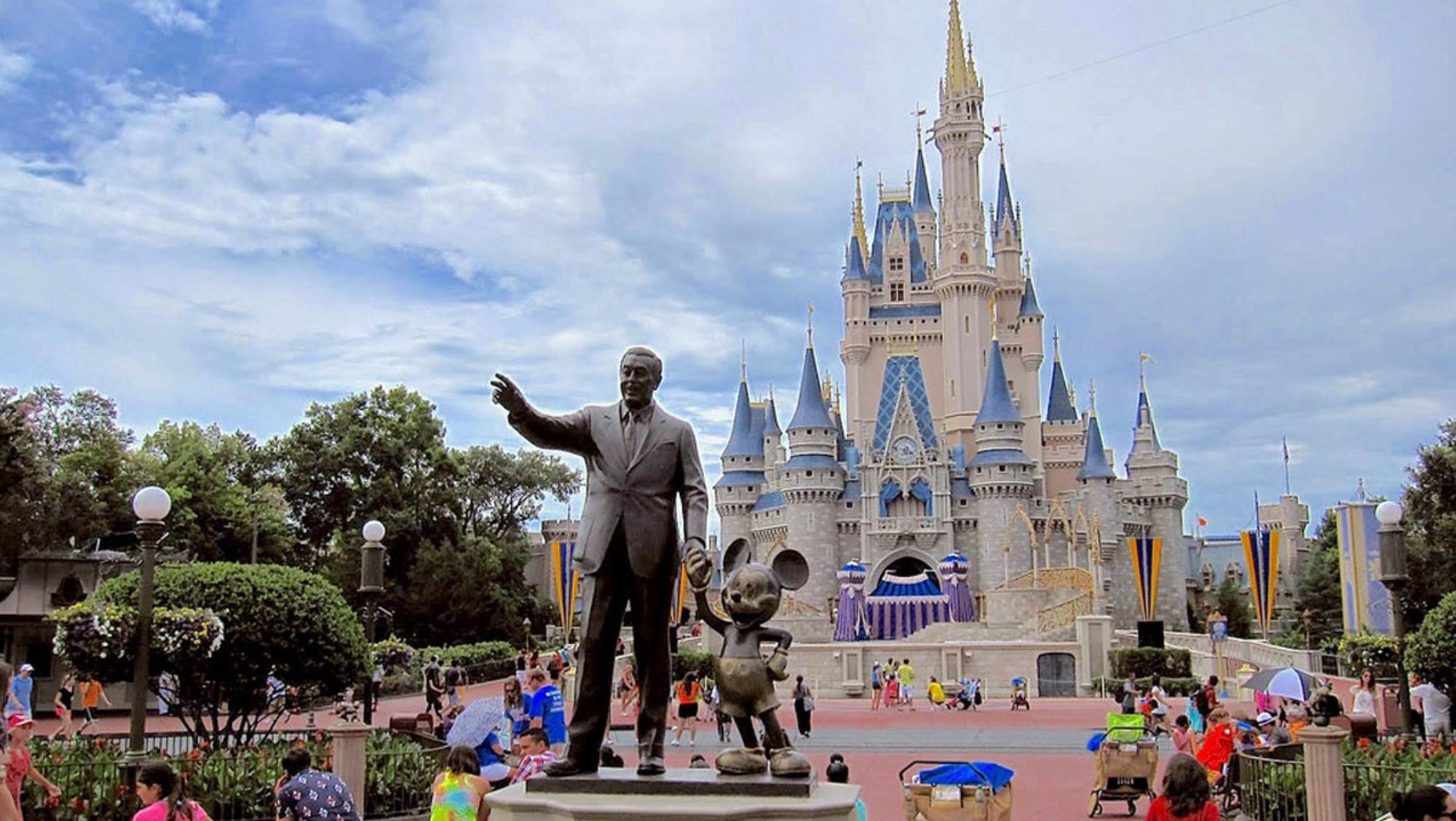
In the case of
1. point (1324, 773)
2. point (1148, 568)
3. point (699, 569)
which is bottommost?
point (1324, 773)

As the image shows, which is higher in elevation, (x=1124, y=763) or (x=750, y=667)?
(x=750, y=667)

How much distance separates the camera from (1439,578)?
98.9 feet

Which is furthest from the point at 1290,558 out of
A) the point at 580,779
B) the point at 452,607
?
the point at 580,779

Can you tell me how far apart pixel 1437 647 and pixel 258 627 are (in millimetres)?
13271

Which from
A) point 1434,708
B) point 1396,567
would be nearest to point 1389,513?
point 1396,567

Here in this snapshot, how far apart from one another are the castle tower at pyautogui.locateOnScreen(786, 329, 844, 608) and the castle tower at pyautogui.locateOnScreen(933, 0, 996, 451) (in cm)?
812

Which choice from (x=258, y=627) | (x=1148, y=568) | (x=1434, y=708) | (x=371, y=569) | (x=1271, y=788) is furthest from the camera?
(x=1148, y=568)

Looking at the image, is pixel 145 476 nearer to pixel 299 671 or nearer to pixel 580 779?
pixel 299 671

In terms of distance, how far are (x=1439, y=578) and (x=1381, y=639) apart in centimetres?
1309

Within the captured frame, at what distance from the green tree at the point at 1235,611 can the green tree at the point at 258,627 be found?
197 feet

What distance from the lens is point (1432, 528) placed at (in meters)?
30.6

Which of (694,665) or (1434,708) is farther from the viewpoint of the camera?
(694,665)

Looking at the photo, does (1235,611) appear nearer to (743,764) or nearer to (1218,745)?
(1218,745)

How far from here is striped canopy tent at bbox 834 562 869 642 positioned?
5112cm
